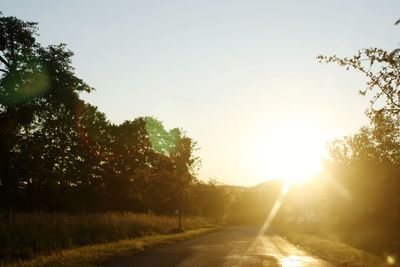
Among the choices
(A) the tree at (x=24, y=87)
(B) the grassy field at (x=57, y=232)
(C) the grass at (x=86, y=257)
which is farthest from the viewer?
(A) the tree at (x=24, y=87)

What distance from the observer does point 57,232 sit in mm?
25531

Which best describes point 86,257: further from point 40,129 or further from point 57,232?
point 40,129

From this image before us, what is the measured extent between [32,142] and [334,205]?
24.0m

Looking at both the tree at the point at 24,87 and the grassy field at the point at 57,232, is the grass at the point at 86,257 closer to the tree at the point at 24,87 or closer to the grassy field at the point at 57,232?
the grassy field at the point at 57,232

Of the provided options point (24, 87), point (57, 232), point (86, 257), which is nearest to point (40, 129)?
point (24, 87)

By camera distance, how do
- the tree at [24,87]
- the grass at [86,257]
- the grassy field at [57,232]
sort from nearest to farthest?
the grass at [86,257] < the grassy field at [57,232] < the tree at [24,87]

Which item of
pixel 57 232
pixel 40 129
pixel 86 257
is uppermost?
pixel 40 129

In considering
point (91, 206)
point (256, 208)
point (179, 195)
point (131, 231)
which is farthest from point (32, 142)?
point (256, 208)

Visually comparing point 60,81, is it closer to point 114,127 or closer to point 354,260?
point 354,260

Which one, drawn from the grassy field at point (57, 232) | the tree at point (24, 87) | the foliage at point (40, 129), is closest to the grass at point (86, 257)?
the grassy field at point (57, 232)

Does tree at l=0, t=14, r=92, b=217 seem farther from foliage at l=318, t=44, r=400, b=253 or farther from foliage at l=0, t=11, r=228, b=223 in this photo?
foliage at l=318, t=44, r=400, b=253

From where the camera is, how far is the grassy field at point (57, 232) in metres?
21.2

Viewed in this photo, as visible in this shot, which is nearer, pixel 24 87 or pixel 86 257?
pixel 86 257

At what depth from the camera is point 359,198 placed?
37.3 metres
